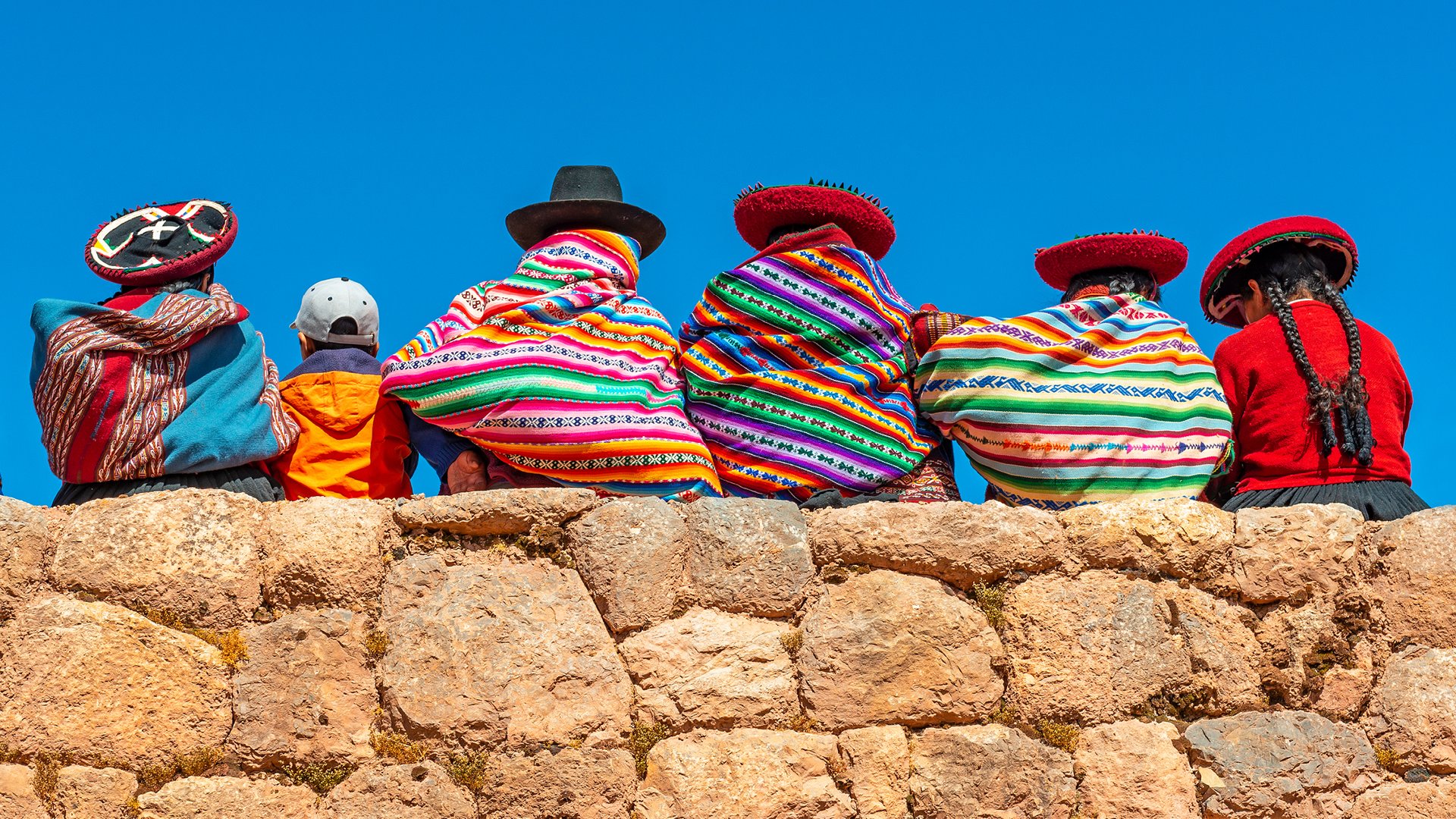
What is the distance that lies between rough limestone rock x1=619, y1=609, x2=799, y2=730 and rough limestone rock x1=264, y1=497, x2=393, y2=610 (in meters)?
0.63

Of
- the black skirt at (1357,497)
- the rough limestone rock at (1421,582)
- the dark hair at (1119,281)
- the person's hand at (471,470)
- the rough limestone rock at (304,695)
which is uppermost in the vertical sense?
the dark hair at (1119,281)

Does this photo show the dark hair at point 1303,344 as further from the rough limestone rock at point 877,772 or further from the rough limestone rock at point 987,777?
the rough limestone rock at point 877,772

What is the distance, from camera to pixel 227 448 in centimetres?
430

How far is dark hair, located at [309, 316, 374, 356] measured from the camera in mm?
4938

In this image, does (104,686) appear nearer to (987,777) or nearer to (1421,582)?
(987,777)

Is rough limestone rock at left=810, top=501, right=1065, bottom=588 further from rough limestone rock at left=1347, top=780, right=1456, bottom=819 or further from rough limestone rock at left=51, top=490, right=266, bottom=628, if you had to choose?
rough limestone rock at left=51, top=490, right=266, bottom=628

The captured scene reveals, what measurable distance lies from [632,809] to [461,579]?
26.3 inches

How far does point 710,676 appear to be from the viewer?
3.76 m

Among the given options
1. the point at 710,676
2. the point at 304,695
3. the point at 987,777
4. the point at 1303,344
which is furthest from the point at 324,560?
the point at 1303,344

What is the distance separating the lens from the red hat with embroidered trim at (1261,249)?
4777 millimetres

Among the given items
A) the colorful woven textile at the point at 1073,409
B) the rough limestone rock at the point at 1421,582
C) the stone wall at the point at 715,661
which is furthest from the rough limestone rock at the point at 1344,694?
the colorful woven textile at the point at 1073,409

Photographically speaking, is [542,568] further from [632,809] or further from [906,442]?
[906,442]

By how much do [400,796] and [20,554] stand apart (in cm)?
106

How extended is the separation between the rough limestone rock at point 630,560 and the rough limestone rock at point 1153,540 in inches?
38.8
